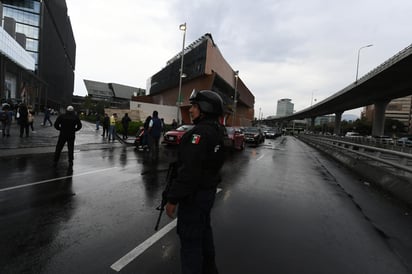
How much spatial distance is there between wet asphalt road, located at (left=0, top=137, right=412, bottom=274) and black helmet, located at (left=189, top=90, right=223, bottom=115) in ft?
5.94

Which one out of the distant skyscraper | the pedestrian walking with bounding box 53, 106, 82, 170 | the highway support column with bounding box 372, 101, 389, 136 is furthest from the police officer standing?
the distant skyscraper

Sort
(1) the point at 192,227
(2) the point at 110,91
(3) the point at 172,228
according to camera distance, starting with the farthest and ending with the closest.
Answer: (2) the point at 110,91
(3) the point at 172,228
(1) the point at 192,227

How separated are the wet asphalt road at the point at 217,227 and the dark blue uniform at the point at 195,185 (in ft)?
2.31

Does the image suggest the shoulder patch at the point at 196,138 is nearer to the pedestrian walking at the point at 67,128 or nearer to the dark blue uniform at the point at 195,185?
the dark blue uniform at the point at 195,185

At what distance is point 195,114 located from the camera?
2.27 m

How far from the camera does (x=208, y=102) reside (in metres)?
2.22

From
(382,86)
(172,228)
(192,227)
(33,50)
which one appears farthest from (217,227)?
(33,50)

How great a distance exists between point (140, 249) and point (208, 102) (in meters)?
2.07

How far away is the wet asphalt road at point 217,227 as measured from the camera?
2.68 metres

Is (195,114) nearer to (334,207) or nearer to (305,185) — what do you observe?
(334,207)

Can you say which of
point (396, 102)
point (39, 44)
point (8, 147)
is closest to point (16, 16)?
point (39, 44)

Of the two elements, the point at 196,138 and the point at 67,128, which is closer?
the point at 196,138

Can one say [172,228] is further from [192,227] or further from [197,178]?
[197,178]

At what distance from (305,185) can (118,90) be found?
14541cm
